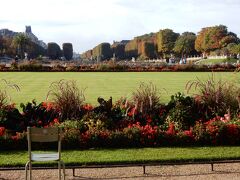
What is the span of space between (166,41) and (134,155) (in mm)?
121545

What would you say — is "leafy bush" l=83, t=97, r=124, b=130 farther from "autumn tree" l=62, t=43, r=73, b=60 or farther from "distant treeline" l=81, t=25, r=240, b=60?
"autumn tree" l=62, t=43, r=73, b=60

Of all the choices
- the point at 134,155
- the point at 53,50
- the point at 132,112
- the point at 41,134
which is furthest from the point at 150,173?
the point at 53,50

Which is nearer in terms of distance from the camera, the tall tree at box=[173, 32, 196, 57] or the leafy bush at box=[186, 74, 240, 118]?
the leafy bush at box=[186, 74, 240, 118]

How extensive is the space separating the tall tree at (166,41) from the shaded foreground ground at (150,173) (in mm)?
120701

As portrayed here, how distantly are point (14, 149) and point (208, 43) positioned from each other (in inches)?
4242

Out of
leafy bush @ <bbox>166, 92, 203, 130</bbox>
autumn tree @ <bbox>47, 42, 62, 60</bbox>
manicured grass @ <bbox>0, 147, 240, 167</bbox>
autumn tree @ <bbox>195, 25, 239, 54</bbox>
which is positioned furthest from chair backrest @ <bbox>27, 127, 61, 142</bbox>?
autumn tree @ <bbox>47, 42, 62, 60</bbox>

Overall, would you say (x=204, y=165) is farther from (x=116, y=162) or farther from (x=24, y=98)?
(x=24, y=98)

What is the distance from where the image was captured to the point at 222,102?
500 inches

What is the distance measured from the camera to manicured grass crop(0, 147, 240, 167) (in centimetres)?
938

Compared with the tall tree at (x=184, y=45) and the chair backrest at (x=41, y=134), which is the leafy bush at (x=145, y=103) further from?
the tall tree at (x=184, y=45)

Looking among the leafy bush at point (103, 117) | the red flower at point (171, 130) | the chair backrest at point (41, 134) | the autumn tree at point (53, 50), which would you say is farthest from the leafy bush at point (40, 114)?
the autumn tree at point (53, 50)

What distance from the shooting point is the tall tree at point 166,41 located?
423 ft

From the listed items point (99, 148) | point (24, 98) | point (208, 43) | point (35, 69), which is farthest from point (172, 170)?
point (208, 43)

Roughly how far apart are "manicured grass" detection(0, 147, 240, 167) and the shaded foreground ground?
0.41 metres
